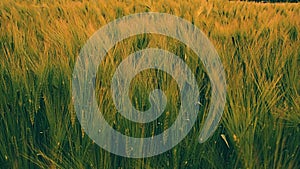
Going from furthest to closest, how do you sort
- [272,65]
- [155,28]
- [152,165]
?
[155,28]
[272,65]
[152,165]

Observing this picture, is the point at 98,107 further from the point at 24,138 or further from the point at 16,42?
the point at 16,42

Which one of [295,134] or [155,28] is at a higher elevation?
[155,28]

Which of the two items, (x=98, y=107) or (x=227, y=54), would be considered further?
(x=227, y=54)

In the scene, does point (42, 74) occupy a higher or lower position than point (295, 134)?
higher

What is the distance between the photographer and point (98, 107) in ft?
2.20

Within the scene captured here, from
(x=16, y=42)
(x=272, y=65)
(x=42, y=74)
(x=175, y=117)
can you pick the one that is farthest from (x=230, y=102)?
(x=16, y=42)

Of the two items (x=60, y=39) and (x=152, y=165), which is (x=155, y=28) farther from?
(x=152, y=165)

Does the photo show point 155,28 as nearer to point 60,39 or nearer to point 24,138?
point 60,39

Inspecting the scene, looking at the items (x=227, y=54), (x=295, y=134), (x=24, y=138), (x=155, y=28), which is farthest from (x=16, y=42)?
(x=295, y=134)

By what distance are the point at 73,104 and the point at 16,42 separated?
29 centimetres

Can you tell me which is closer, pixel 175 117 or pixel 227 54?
pixel 175 117

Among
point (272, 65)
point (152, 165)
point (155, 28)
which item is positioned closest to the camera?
point (152, 165)

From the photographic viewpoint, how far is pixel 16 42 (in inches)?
34.2

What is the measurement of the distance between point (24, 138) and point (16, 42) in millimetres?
276
